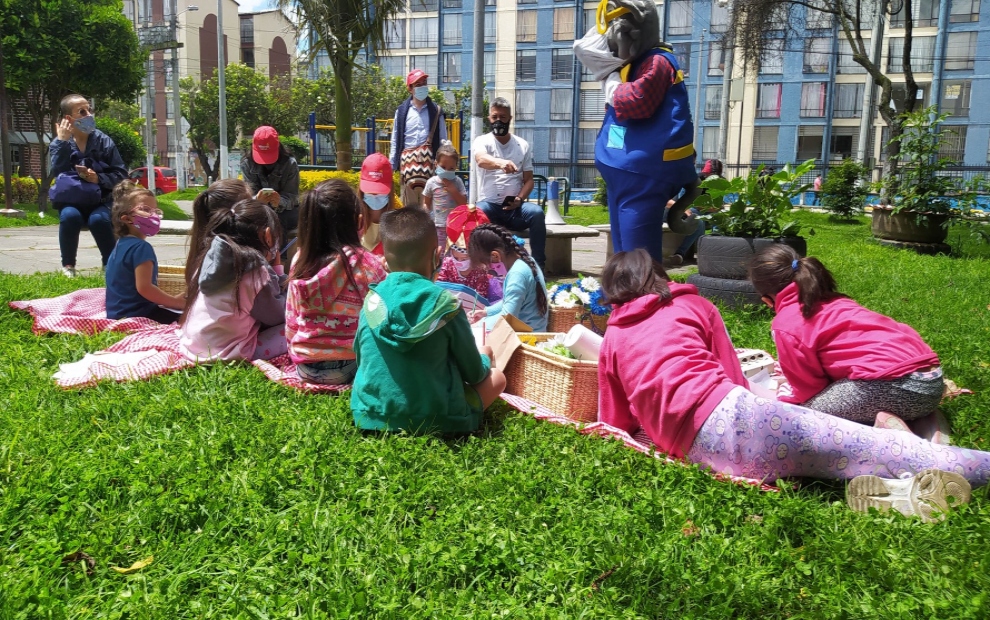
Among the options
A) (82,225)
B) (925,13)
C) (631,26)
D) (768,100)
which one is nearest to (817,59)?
(768,100)

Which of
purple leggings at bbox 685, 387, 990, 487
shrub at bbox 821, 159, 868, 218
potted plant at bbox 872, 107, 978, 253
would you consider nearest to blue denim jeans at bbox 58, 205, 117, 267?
purple leggings at bbox 685, 387, 990, 487

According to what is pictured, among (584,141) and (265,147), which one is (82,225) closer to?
(265,147)

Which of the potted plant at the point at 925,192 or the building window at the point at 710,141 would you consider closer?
the potted plant at the point at 925,192

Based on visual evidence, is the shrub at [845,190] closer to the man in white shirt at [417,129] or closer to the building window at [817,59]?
the man in white shirt at [417,129]

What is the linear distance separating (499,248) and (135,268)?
8.03 feet

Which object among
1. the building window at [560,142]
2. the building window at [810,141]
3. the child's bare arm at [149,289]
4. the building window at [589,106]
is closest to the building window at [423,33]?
the building window at [560,142]

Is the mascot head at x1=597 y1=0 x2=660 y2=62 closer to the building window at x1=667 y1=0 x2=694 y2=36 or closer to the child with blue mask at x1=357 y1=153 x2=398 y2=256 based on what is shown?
the child with blue mask at x1=357 y1=153 x2=398 y2=256

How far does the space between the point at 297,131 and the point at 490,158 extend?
156 ft

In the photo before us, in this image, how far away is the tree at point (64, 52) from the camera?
19.8 metres

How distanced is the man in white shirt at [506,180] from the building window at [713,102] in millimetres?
43948

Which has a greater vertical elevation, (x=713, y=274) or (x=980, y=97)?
(x=980, y=97)

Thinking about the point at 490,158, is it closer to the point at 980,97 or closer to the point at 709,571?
the point at 709,571

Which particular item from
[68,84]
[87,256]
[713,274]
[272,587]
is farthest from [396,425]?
[68,84]

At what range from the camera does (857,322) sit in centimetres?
372
